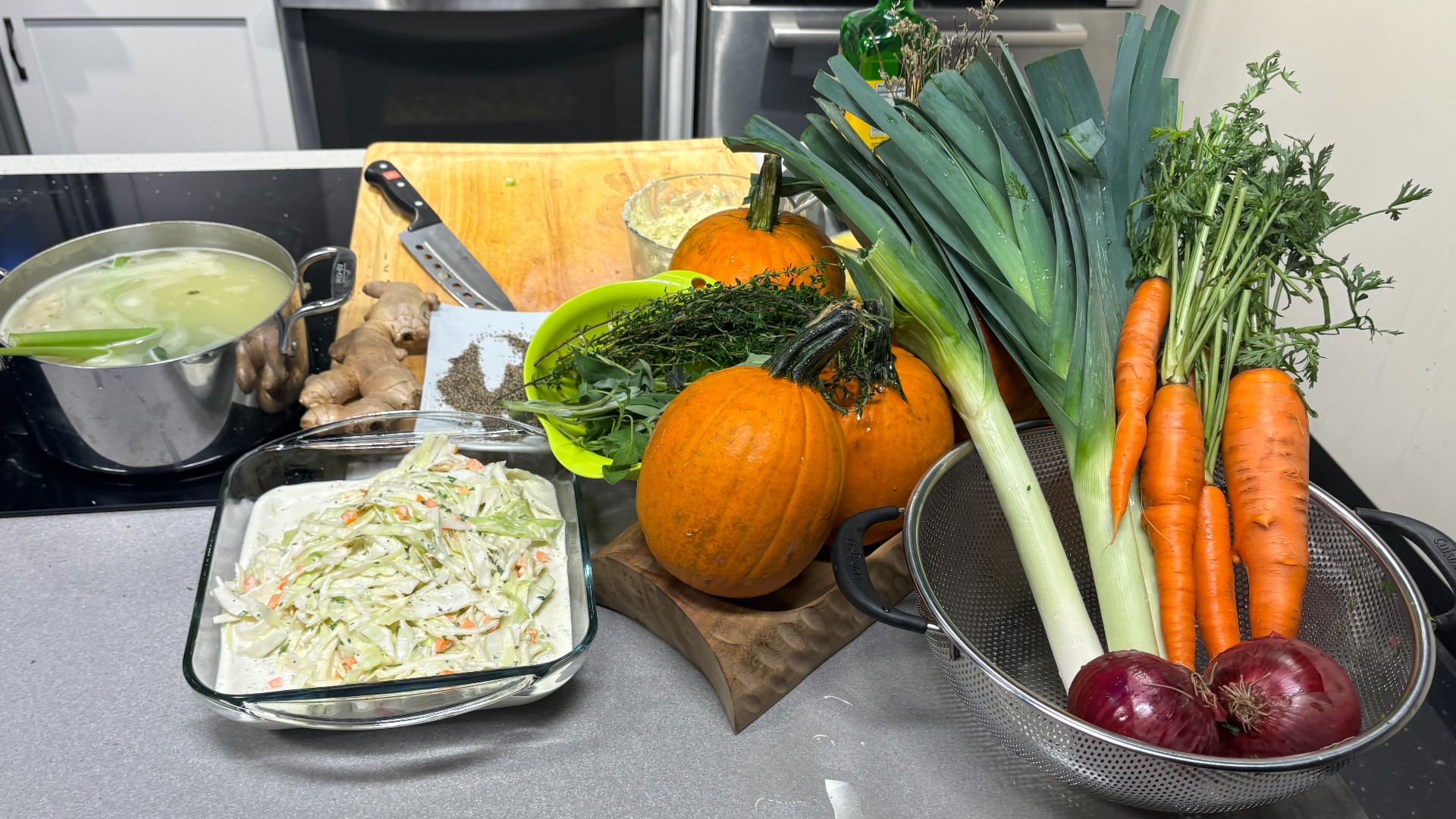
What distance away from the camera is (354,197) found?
152 centimetres

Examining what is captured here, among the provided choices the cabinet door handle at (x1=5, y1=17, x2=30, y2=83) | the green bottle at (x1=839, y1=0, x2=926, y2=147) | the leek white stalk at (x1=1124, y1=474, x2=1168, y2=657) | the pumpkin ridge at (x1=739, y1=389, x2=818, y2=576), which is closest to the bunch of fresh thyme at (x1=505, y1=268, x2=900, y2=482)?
the pumpkin ridge at (x1=739, y1=389, x2=818, y2=576)

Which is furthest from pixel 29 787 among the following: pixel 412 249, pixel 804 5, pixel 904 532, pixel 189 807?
pixel 804 5

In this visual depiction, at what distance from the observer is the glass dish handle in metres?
0.70

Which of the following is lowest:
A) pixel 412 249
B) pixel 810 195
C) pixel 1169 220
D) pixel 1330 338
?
pixel 1330 338

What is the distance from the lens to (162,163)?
1.57 meters

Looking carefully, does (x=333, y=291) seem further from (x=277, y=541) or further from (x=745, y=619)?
(x=745, y=619)

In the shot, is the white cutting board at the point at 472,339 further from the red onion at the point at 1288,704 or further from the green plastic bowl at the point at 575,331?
the red onion at the point at 1288,704

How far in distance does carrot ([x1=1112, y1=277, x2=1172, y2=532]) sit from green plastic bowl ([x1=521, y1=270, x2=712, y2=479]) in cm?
43

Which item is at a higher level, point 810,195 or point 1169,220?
point 1169,220

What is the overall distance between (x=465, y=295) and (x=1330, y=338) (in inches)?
68.6

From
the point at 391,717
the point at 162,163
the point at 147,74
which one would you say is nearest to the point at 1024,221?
the point at 391,717

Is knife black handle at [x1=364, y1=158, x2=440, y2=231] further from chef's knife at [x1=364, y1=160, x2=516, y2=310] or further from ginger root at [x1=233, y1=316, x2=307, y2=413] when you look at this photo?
ginger root at [x1=233, y1=316, x2=307, y2=413]

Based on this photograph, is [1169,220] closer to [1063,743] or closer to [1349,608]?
[1349,608]

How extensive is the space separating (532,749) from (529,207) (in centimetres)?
99
